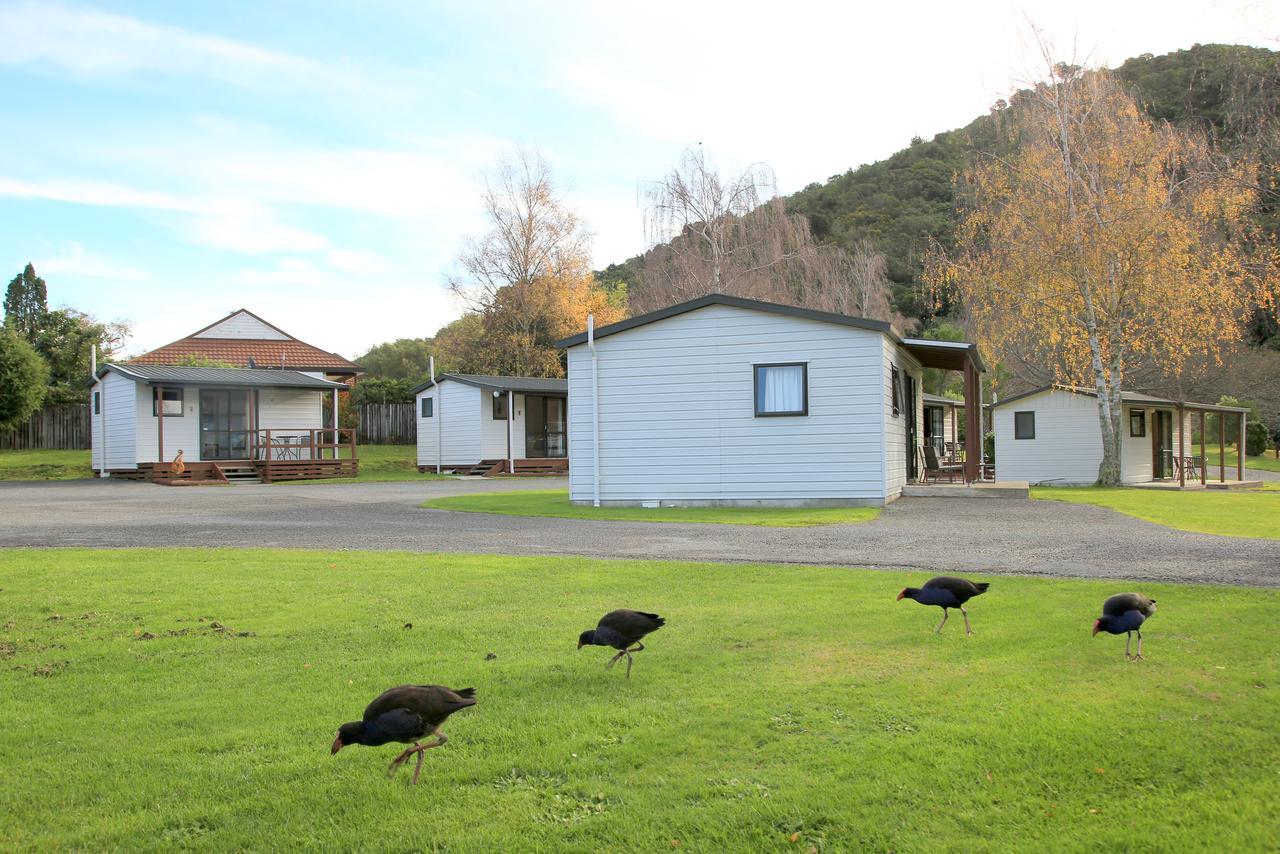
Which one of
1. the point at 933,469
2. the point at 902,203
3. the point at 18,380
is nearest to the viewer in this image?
the point at 933,469

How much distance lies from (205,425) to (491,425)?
883cm

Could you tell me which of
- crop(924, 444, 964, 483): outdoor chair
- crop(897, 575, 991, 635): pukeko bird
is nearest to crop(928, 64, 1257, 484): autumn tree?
crop(924, 444, 964, 483): outdoor chair

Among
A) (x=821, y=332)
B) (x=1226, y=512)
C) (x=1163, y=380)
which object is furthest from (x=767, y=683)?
(x=1163, y=380)

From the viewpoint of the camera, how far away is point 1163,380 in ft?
137

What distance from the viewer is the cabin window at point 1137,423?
29266 mm

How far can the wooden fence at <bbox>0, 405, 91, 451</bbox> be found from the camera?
1361 inches

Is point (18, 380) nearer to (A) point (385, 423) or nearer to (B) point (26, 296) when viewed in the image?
(A) point (385, 423)

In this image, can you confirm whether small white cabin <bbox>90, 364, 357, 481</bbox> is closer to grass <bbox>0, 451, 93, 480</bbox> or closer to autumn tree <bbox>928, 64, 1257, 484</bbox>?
grass <bbox>0, 451, 93, 480</bbox>

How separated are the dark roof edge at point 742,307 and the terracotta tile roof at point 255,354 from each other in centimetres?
Answer: 2045

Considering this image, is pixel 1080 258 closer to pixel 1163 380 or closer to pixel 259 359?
pixel 1163 380

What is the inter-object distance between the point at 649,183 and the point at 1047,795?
33259 millimetres

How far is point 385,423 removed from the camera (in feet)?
140

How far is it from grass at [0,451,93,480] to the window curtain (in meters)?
22.2

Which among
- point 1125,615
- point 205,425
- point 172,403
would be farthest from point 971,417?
point 172,403
